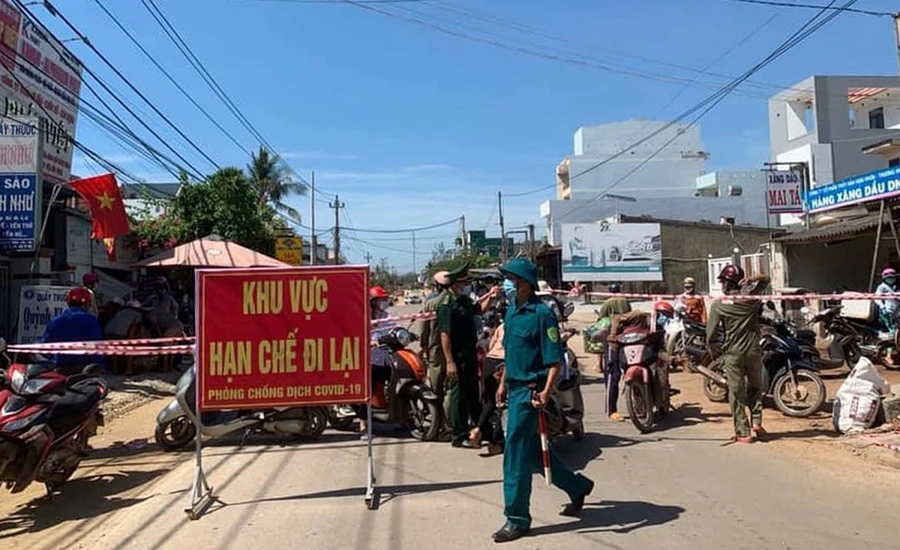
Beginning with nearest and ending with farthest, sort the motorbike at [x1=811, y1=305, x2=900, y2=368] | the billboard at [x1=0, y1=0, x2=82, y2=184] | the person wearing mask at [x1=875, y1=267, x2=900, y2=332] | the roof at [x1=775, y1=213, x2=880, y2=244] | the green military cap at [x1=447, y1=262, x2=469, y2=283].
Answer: the green military cap at [x1=447, y1=262, x2=469, y2=283] < the person wearing mask at [x1=875, y1=267, x2=900, y2=332] < the motorbike at [x1=811, y1=305, x2=900, y2=368] < the billboard at [x1=0, y1=0, x2=82, y2=184] < the roof at [x1=775, y1=213, x2=880, y2=244]

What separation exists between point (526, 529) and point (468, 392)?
9.46 ft

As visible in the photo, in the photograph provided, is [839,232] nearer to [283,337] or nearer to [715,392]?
[715,392]

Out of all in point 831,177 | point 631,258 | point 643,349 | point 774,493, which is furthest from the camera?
point 831,177

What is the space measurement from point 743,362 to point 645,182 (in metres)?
58.9

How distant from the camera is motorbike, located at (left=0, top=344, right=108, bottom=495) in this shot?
5.61 meters

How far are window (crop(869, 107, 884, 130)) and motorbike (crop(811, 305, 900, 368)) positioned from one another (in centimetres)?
4324

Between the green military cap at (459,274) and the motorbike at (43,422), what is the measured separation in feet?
11.6

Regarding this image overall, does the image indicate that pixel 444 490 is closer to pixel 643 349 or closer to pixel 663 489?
pixel 663 489

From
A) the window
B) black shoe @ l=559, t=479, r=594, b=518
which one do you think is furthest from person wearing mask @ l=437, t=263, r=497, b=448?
the window

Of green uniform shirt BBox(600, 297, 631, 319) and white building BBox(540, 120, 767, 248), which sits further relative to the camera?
white building BBox(540, 120, 767, 248)

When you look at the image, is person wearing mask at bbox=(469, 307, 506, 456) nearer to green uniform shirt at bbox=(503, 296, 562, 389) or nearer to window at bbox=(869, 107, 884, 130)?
green uniform shirt at bbox=(503, 296, 562, 389)

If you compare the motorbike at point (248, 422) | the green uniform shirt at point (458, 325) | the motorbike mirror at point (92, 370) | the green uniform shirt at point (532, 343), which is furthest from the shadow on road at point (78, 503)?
the green uniform shirt at point (532, 343)

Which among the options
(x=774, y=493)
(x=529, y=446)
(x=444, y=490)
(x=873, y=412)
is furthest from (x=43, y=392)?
(x=873, y=412)

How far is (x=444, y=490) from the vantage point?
6.15m
